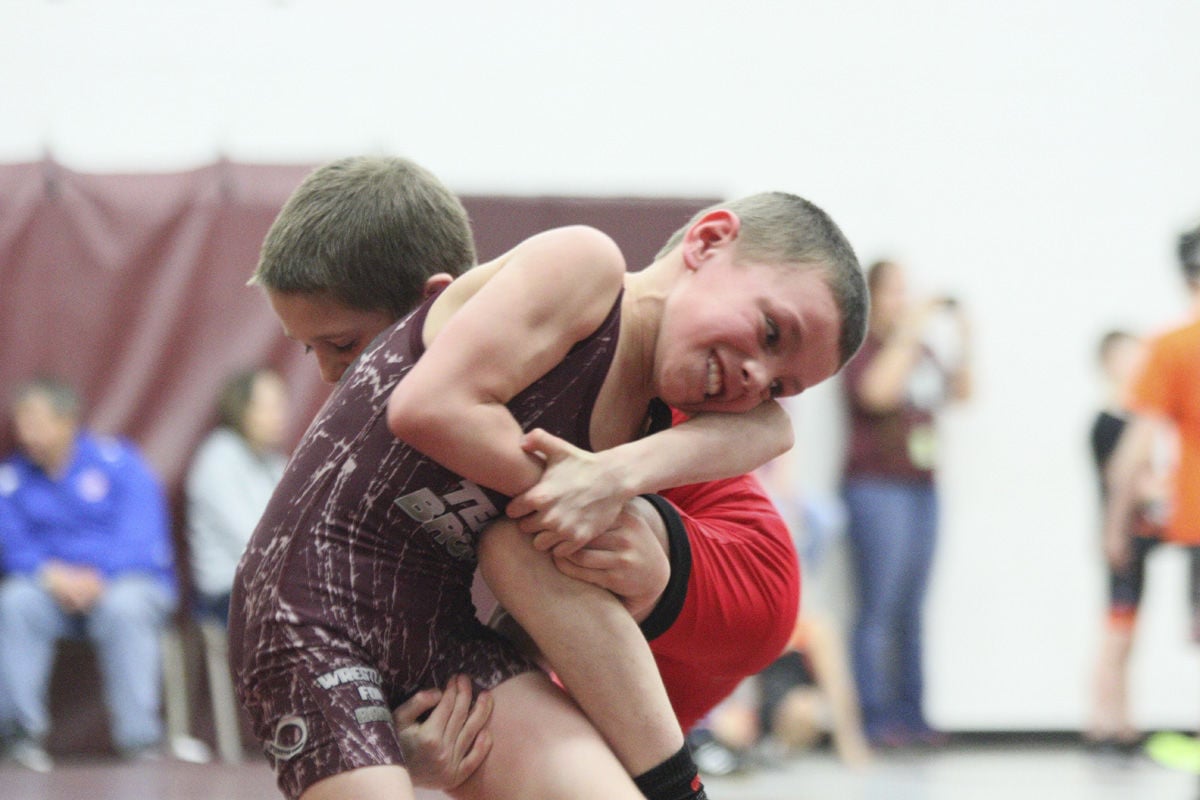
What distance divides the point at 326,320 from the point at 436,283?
0.16 metres

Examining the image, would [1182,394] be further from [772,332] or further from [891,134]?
[891,134]

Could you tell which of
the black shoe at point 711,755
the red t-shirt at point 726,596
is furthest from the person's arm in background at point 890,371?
the red t-shirt at point 726,596

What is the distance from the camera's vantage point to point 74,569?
19.9ft

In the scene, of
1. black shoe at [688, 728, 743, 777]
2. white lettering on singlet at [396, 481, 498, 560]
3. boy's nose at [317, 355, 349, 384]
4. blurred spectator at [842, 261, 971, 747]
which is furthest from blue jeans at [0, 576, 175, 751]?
white lettering on singlet at [396, 481, 498, 560]

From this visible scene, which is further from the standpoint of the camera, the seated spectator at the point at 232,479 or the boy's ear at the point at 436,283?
the seated spectator at the point at 232,479

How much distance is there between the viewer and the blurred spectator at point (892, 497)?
6.82 meters

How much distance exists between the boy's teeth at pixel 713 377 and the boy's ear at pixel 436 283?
1.27 feet

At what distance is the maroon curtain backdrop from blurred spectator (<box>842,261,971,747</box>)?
1.17 meters

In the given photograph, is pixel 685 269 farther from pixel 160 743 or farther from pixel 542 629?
Answer: pixel 160 743

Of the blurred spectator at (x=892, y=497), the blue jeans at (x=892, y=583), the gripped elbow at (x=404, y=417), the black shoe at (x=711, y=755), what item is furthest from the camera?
the blue jeans at (x=892, y=583)

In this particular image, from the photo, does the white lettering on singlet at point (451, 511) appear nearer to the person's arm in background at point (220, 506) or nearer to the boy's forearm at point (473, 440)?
the boy's forearm at point (473, 440)

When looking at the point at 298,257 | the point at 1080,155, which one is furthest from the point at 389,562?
the point at 1080,155

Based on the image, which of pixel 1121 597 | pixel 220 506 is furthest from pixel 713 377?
pixel 1121 597

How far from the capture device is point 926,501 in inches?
277
